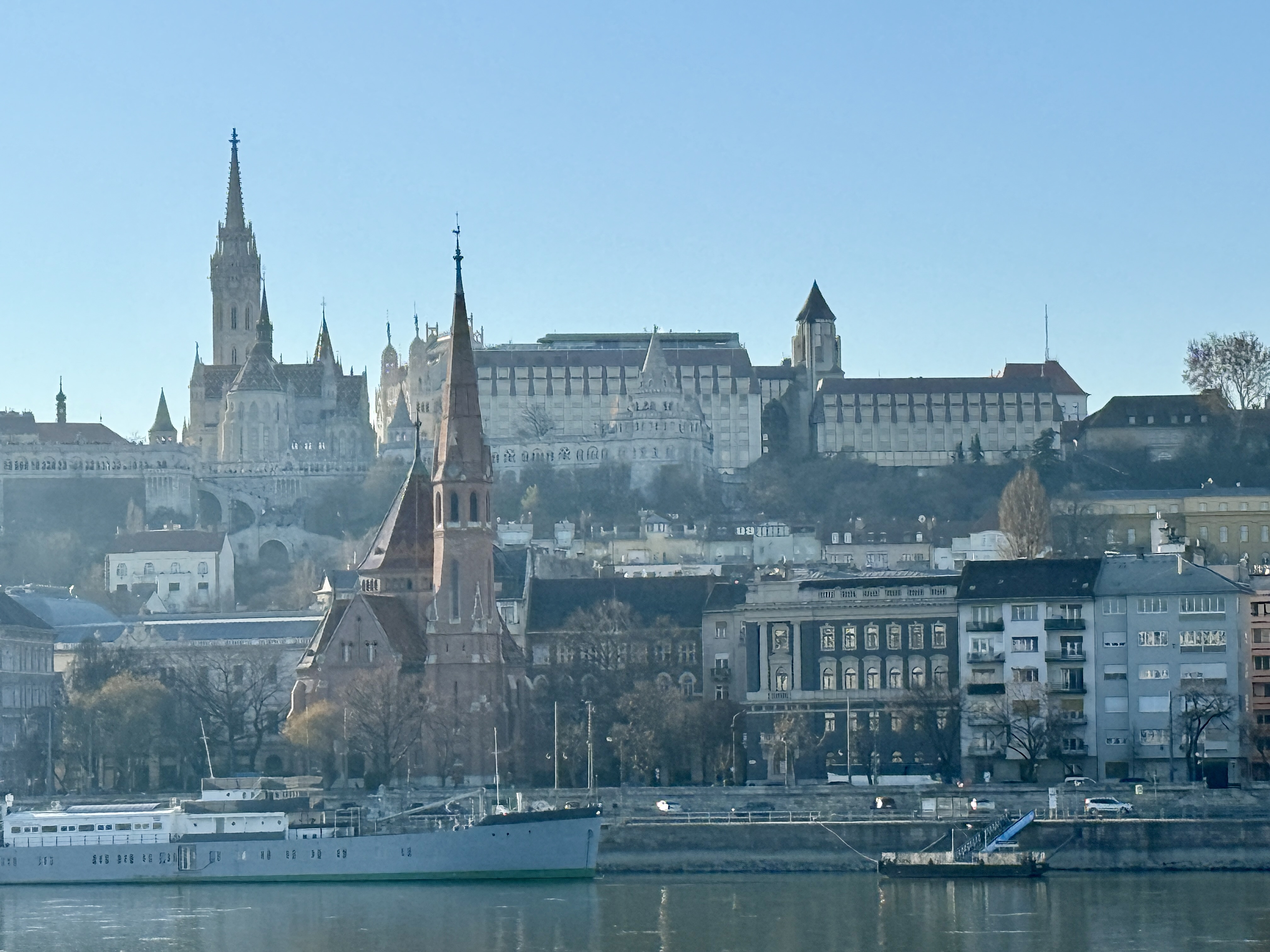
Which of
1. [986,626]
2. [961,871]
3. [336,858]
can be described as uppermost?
[986,626]

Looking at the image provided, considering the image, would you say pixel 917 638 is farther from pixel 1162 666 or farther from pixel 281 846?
pixel 281 846

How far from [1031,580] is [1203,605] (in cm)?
625

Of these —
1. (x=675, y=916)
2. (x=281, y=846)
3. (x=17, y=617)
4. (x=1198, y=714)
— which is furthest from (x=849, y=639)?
(x=17, y=617)

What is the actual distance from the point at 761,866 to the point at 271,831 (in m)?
15.2

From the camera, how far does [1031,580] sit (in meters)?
112

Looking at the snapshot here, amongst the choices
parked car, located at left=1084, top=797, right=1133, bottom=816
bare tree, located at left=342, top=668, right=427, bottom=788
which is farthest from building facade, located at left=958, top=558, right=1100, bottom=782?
bare tree, located at left=342, top=668, right=427, bottom=788

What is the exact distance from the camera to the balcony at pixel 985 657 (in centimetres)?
11075

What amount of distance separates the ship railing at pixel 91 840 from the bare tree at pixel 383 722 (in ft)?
44.5

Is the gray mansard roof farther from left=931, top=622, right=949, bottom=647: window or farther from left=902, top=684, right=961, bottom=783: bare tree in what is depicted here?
left=902, top=684, right=961, bottom=783: bare tree

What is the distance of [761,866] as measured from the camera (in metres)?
92.8

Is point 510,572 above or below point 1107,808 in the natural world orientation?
above

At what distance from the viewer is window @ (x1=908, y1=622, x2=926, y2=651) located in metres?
113

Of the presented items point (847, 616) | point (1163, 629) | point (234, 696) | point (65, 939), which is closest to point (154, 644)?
point (234, 696)

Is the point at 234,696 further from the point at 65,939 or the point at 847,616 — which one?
the point at 65,939
